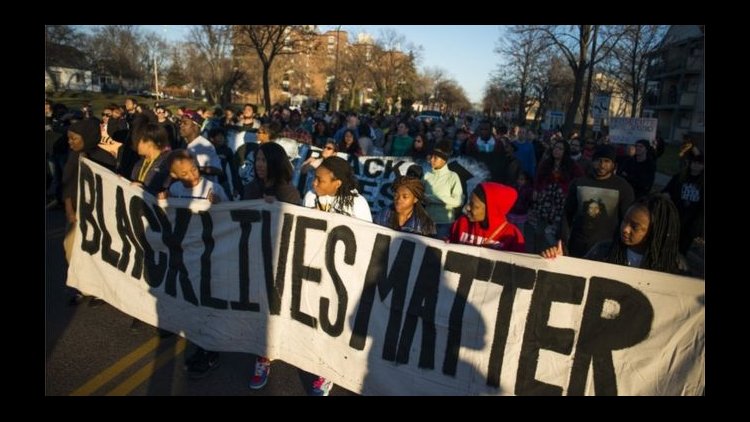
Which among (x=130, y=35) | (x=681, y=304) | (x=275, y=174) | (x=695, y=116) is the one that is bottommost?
(x=681, y=304)

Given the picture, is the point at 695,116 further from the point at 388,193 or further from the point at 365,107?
the point at 388,193

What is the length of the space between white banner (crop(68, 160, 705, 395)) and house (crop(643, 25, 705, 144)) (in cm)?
4447

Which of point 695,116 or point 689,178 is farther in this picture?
point 695,116

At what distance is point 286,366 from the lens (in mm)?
3688

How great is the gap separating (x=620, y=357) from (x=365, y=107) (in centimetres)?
5276

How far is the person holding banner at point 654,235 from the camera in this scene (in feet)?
9.47

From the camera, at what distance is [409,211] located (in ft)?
12.3

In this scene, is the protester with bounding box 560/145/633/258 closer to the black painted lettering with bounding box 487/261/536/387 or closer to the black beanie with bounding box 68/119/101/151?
the black painted lettering with bounding box 487/261/536/387

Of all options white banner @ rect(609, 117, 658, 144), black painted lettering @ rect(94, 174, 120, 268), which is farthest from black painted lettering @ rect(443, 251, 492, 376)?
white banner @ rect(609, 117, 658, 144)

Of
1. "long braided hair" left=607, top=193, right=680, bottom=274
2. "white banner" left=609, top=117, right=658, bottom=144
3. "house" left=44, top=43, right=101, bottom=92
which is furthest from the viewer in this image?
"house" left=44, top=43, right=101, bottom=92

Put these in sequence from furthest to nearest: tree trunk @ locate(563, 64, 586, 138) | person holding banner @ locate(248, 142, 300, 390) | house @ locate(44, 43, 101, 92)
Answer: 1. house @ locate(44, 43, 101, 92)
2. tree trunk @ locate(563, 64, 586, 138)
3. person holding banner @ locate(248, 142, 300, 390)

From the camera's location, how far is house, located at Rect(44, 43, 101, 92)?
3936cm

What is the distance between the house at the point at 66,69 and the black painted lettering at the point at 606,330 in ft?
113
